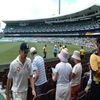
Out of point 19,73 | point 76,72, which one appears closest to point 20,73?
point 19,73

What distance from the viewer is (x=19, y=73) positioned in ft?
8.74

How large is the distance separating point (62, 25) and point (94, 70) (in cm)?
6064

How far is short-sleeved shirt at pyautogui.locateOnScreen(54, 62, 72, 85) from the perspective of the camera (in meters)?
3.00

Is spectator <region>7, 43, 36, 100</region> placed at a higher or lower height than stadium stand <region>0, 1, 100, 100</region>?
lower

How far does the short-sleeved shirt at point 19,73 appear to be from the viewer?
2.63 metres

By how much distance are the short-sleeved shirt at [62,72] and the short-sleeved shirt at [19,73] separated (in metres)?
0.67

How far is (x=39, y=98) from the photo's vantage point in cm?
282

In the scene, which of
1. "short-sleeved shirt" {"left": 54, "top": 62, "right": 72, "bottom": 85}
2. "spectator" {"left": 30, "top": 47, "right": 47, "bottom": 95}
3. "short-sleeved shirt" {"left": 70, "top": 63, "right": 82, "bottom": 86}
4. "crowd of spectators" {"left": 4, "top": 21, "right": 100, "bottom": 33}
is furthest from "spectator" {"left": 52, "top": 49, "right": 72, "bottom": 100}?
"crowd of spectators" {"left": 4, "top": 21, "right": 100, "bottom": 33}

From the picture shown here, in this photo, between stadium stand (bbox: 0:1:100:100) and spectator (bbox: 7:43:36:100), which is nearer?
spectator (bbox: 7:43:36:100)

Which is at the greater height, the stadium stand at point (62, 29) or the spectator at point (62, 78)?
the stadium stand at point (62, 29)

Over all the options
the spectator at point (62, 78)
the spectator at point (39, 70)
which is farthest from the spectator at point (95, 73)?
the spectator at point (39, 70)

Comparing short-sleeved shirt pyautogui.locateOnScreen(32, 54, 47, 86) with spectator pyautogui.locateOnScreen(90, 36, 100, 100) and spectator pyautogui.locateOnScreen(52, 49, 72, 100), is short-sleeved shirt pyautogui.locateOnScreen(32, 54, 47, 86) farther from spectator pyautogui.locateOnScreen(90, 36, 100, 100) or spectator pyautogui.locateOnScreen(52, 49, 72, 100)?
spectator pyautogui.locateOnScreen(90, 36, 100, 100)

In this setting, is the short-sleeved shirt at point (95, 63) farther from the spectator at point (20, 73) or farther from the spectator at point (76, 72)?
the spectator at point (20, 73)

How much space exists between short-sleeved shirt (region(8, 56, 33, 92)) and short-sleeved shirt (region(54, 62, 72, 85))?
0.67 m
